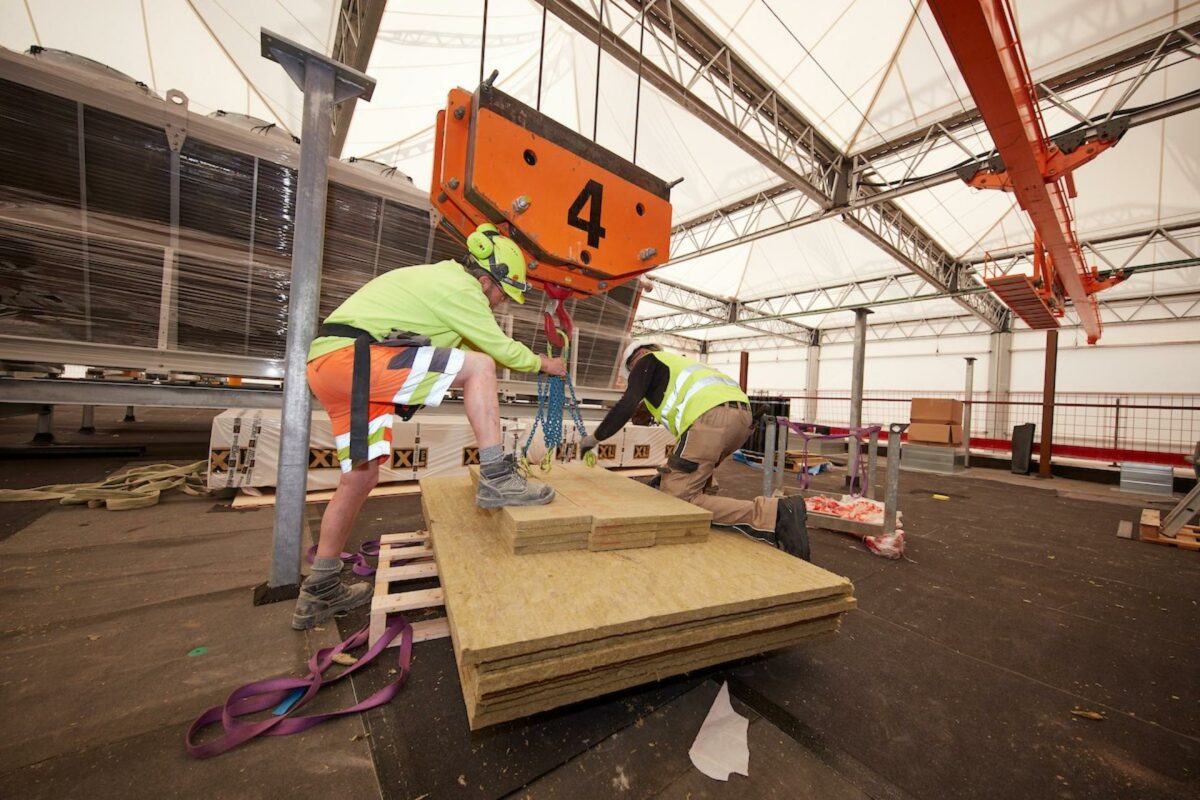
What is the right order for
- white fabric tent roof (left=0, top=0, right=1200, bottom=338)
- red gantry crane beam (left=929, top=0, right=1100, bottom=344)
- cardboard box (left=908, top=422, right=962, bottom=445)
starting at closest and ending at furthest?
red gantry crane beam (left=929, top=0, right=1100, bottom=344)
white fabric tent roof (left=0, top=0, right=1200, bottom=338)
cardboard box (left=908, top=422, right=962, bottom=445)

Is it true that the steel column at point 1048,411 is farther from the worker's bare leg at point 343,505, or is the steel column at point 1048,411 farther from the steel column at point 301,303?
the steel column at point 301,303

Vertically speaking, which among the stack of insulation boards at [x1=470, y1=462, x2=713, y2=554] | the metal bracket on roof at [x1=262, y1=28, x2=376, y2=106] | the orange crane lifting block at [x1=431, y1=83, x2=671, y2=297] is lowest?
the stack of insulation boards at [x1=470, y1=462, x2=713, y2=554]

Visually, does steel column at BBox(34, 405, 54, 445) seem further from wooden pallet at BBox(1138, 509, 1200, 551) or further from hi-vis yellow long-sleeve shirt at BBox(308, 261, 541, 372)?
wooden pallet at BBox(1138, 509, 1200, 551)

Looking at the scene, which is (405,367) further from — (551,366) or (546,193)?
(546,193)

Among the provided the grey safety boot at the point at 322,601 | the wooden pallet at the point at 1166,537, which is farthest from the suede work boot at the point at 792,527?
the wooden pallet at the point at 1166,537

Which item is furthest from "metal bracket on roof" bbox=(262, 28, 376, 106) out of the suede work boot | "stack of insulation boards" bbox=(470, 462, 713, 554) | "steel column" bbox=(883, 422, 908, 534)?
"steel column" bbox=(883, 422, 908, 534)

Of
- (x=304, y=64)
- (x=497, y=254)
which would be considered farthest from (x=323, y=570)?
(x=304, y=64)

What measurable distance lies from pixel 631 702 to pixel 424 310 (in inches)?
70.6

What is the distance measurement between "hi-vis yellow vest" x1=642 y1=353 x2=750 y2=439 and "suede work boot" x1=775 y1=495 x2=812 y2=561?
67cm

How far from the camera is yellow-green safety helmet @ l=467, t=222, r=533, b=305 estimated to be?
76.3 inches

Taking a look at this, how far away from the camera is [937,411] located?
8680mm

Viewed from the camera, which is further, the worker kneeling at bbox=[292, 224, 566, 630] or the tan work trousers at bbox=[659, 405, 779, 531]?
the tan work trousers at bbox=[659, 405, 779, 531]

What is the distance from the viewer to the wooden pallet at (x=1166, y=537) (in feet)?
12.3

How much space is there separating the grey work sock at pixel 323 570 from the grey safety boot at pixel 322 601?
0.01 m
